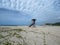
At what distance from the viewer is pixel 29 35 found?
6.40 ft

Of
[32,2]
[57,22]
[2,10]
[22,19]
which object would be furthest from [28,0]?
[57,22]

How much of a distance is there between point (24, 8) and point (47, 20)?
442 millimetres

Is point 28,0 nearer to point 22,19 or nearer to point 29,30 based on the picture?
point 22,19

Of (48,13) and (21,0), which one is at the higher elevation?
(21,0)

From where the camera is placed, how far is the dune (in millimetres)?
1838

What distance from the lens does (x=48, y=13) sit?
2.05 meters

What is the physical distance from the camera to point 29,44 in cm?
179

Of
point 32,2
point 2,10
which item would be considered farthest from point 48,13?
point 2,10

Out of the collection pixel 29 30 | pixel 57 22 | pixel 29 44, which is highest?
pixel 57 22

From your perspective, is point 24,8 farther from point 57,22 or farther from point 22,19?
point 57,22

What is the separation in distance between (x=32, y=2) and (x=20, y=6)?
0.70 feet

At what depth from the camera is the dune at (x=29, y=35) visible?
1.84m

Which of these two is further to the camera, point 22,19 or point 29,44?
point 22,19

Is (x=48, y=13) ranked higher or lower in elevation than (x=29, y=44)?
higher
